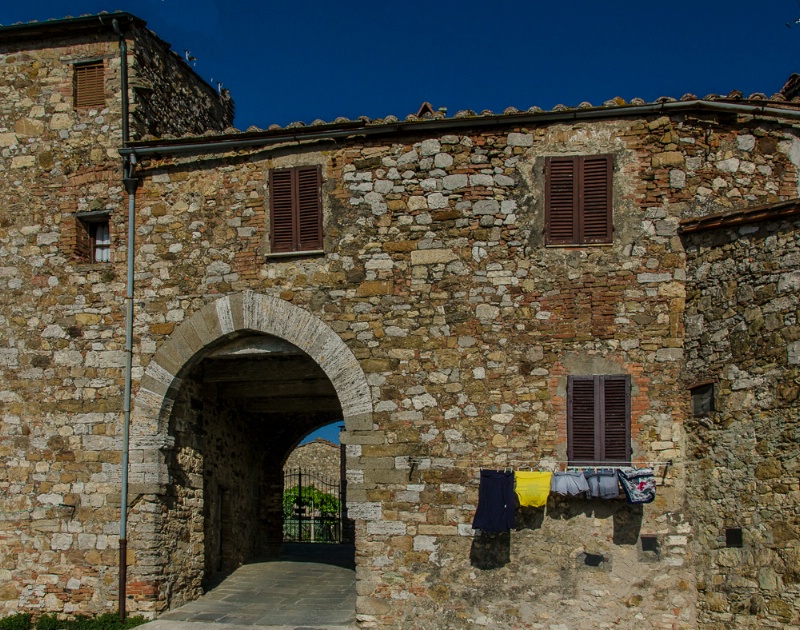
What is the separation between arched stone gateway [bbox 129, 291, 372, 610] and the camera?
1281cm

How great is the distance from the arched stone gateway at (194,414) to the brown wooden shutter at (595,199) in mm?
3705

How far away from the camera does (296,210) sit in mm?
13102

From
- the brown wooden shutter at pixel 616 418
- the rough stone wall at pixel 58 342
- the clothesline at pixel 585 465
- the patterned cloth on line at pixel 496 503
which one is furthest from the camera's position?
the rough stone wall at pixel 58 342

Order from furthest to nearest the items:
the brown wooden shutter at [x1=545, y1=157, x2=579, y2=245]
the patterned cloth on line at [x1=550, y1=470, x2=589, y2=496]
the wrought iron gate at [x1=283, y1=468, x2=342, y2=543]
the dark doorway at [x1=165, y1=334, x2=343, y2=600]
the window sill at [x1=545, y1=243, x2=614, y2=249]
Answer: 1. the wrought iron gate at [x1=283, y1=468, x2=342, y2=543]
2. the dark doorway at [x1=165, y1=334, x2=343, y2=600]
3. the brown wooden shutter at [x1=545, y1=157, x2=579, y2=245]
4. the window sill at [x1=545, y1=243, x2=614, y2=249]
5. the patterned cloth on line at [x1=550, y1=470, x2=589, y2=496]

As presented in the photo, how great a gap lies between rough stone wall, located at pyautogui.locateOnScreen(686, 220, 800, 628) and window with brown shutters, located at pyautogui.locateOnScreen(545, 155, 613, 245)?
132 centimetres

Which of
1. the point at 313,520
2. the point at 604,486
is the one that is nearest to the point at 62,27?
the point at 604,486

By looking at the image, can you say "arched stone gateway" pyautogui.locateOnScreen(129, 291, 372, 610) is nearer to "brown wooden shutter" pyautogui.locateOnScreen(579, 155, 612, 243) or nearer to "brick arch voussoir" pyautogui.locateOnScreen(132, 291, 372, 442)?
"brick arch voussoir" pyautogui.locateOnScreen(132, 291, 372, 442)

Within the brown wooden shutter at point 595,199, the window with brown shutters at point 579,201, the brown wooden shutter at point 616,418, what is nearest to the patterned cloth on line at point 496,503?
the brown wooden shutter at point 616,418

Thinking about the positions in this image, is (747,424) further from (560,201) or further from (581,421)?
(560,201)

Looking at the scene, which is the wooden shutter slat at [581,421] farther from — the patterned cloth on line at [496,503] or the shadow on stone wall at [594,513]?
the patterned cloth on line at [496,503]

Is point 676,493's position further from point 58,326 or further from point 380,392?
point 58,326

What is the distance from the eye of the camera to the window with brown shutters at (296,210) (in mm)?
13055

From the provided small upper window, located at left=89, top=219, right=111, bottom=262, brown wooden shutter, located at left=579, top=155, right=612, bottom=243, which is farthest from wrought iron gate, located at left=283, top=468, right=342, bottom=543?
brown wooden shutter, located at left=579, top=155, right=612, bottom=243

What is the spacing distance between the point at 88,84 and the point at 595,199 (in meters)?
8.11
